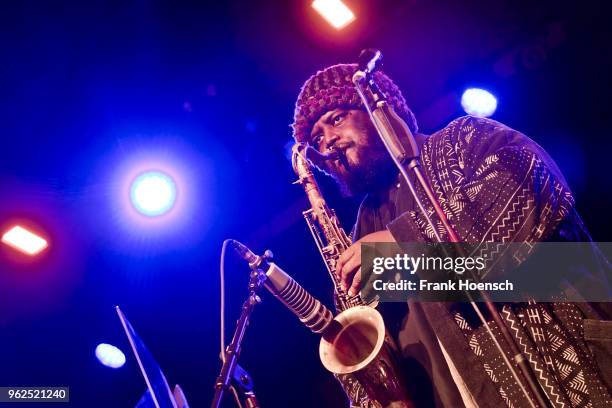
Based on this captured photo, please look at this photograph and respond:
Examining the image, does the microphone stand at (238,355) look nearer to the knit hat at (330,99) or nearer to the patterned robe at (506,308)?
the patterned robe at (506,308)

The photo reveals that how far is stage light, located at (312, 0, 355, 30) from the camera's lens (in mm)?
4836

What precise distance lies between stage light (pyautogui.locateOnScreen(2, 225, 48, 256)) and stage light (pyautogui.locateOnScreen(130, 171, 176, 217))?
45.1 inches

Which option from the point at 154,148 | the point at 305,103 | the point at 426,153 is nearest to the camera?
the point at 426,153

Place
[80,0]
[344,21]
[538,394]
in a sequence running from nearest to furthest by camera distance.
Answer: [538,394]
[80,0]
[344,21]

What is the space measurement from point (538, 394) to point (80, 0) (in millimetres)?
5145

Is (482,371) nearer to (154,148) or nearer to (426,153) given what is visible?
(426,153)

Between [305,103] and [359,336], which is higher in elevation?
[305,103]

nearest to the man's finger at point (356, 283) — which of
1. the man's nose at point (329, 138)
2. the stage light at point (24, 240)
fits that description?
the man's nose at point (329, 138)

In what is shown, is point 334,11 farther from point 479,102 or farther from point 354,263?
point 354,263

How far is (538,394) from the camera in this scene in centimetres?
139

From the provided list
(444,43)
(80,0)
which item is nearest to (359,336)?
(444,43)

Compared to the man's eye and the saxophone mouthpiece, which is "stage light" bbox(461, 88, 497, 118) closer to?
the man's eye

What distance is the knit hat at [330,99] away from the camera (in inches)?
160

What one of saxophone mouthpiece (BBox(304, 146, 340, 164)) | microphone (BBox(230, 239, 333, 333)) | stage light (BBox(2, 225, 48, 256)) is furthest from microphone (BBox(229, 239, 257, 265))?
stage light (BBox(2, 225, 48, 256))
